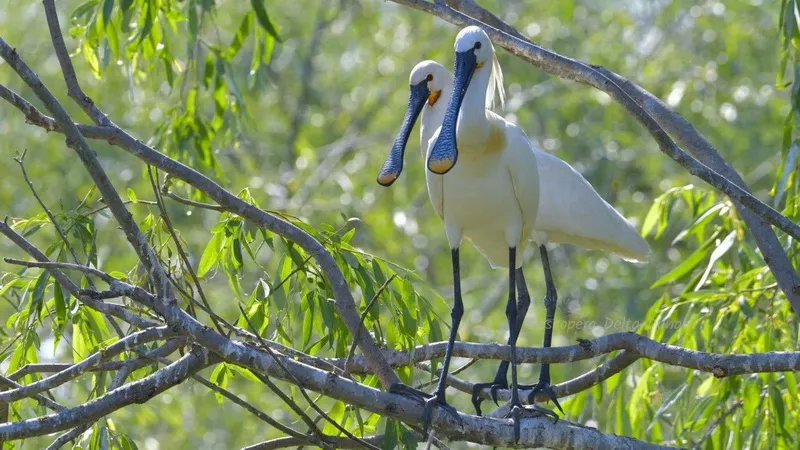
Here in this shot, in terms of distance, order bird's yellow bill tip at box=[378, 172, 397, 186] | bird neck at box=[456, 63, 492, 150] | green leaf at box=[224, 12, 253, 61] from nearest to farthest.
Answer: bird's yellow bill tip at box=[378, 172, 397, 186] → bird neck at box=[456, 63, 492, 150] → green leaf at box=[224, 12, 253, 61]

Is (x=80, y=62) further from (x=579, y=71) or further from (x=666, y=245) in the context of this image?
(x=579, y=71)

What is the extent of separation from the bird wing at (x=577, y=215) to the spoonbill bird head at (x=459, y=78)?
989 mm

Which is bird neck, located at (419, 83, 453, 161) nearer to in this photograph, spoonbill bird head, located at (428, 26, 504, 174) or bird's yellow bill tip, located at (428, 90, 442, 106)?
bird's yellow bill tip, located at (428, 90, 442, 106)

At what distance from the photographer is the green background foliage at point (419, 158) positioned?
411 centimetres

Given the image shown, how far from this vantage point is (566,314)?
7461 millimetres

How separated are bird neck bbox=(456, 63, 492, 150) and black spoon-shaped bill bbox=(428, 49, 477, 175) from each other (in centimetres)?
5

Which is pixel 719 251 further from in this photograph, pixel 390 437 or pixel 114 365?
pixel 114 365

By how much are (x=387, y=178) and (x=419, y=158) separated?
206 inches

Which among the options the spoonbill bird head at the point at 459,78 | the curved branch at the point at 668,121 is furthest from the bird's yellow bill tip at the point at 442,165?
the curved branch at the point at 668,121

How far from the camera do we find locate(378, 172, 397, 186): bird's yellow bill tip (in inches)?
134

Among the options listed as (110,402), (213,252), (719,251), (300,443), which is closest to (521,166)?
(719,251)

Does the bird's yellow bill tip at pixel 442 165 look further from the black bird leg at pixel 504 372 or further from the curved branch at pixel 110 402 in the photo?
the curved branch at pixel 110 402

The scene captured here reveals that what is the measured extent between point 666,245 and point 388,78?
3349 millimetres

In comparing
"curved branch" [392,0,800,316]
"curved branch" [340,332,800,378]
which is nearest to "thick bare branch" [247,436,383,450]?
"curved branch" [340,332,800,378]
